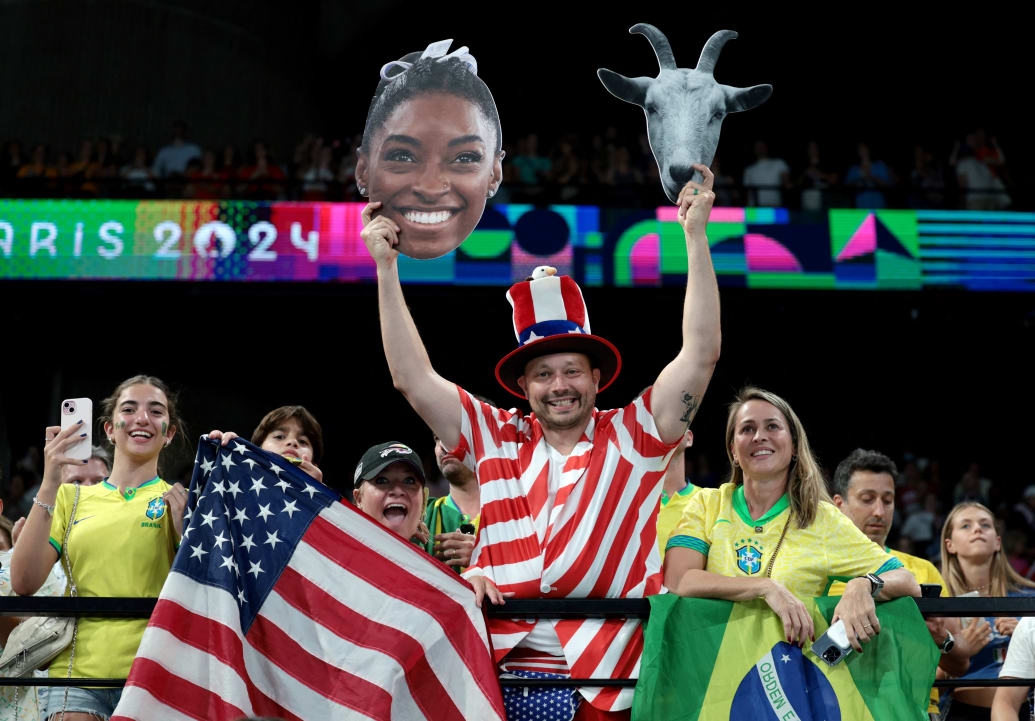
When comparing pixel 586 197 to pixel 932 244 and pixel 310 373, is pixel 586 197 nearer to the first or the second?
pixel 932 244

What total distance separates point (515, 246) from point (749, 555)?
935cm

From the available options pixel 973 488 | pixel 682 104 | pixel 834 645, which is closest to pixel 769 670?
pixel 834 645

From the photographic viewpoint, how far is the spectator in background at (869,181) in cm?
1277

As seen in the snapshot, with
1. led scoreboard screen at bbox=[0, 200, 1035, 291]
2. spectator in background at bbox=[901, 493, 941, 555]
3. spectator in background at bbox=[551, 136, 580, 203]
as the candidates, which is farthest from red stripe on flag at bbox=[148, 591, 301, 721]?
spectator in background at bbox=[551, 136, 580, 203]

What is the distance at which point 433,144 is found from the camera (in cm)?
380

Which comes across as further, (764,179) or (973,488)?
(764,179)

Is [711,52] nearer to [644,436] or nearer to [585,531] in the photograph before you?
[644,436]

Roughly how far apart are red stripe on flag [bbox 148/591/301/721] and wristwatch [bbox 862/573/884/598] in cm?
164

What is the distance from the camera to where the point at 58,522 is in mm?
3760

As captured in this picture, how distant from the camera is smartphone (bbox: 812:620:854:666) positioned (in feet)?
10.2

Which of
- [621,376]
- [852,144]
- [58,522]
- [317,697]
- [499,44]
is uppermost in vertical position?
[499,44]

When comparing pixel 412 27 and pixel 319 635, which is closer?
pixel 319 635

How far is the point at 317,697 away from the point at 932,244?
11138 mm

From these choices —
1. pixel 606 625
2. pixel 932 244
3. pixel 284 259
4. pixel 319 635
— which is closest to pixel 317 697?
pixel 319 635
